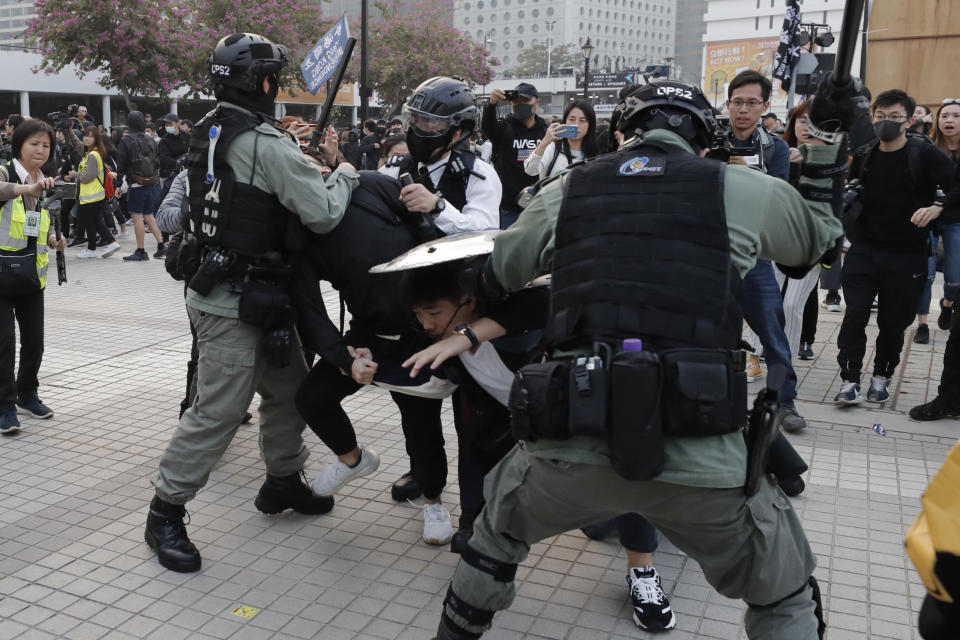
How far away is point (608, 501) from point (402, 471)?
8.47 feet

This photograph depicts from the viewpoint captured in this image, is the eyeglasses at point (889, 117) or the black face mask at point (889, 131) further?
the eyeglasses at point (889, 117)

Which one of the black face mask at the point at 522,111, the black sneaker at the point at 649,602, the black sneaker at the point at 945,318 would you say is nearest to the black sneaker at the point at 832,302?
the black sneaker at the point at 945,318

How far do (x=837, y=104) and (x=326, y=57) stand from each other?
410 cm

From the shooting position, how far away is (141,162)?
12.4 metres

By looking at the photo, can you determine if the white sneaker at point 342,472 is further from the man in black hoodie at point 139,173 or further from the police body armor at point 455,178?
the man in black hoodie at point 139,173

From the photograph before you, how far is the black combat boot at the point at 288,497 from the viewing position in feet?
13.4

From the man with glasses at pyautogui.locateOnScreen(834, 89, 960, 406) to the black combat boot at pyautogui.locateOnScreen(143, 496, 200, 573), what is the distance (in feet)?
14.3

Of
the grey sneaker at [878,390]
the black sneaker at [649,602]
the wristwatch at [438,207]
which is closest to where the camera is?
the black sneaker at [649,602]

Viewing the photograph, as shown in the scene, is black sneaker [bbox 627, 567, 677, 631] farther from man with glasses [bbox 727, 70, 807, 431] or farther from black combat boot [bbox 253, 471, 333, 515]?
man with glasses [bbox 727, 70, 807, 431]

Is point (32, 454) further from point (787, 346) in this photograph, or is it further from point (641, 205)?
point (787, 346)

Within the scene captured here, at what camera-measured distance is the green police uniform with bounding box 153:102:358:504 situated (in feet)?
11.2

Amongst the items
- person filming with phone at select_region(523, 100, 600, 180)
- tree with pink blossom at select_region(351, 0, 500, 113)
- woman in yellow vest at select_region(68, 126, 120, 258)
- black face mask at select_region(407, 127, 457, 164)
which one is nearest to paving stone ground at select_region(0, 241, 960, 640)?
black face mask at select_region(407, 127, 457, 164)

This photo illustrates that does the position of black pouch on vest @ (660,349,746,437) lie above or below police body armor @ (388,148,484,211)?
below

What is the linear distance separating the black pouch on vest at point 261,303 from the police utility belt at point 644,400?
5.29ft
